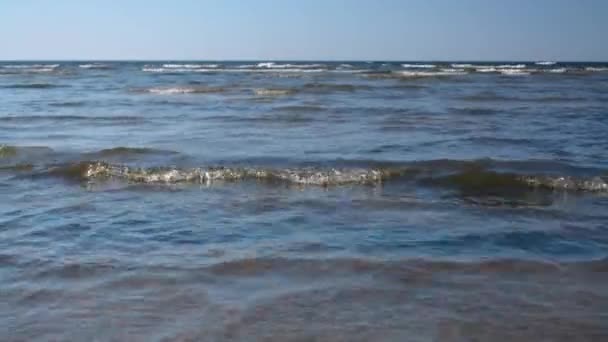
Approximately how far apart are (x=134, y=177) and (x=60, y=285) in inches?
170

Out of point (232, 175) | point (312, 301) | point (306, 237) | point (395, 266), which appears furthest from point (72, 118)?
point (312, 301)

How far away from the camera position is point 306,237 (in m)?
5.83

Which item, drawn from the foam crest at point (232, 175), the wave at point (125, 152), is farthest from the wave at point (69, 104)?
the foam crest at point (232, 175)

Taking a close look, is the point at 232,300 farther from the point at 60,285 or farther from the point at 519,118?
the point at 519,118

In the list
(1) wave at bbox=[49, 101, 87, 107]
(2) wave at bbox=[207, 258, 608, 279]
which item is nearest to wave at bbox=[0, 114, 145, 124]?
(1) wave at bbox=[49, 101, 87, 107]

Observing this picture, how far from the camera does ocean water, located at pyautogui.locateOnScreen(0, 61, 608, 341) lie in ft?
12.9

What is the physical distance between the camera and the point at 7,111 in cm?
1939

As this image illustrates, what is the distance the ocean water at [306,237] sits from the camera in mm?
3939

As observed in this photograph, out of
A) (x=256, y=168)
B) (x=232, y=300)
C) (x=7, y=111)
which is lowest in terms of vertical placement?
(x=232, y=300)

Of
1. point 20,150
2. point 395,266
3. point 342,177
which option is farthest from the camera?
point 20,150

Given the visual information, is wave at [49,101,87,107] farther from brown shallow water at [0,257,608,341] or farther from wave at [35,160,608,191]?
brown shallow water at [0,257,608,341]

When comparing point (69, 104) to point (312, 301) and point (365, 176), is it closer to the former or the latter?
point (365, 176)

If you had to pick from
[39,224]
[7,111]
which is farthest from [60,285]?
[7,111]

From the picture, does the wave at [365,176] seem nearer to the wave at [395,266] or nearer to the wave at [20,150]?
the wave at [20,150]
